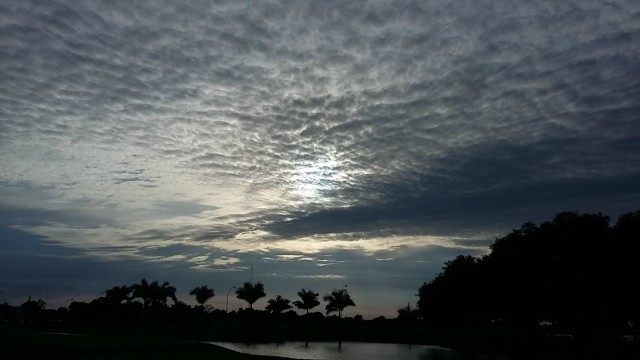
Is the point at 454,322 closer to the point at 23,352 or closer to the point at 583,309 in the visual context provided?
the point at 583,309

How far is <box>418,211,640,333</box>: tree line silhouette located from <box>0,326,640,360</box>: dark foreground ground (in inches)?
136

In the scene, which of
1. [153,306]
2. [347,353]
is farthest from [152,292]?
[347,353]

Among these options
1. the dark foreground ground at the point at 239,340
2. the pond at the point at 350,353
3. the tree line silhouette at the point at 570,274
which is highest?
the tree line silhouette at the point at 570,274

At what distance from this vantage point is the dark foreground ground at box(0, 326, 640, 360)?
44.9 m

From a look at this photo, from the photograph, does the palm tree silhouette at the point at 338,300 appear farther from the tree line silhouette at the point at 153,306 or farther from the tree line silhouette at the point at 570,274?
the tree line silhouette at the point at 570,274

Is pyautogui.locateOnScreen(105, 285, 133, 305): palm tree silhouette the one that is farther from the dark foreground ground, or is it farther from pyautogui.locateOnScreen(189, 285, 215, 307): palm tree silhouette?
the dark foreground ground

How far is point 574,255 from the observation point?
6975 cm

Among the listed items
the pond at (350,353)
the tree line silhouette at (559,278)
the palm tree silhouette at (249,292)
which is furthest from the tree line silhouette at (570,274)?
the palm tree silhouette at (249,292)

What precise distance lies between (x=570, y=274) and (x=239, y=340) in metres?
57.3

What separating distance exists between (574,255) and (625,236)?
766 cm

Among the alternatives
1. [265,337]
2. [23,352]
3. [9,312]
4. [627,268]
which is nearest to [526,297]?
[627,268]

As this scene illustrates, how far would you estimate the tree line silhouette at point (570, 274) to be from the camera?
63.0 meters

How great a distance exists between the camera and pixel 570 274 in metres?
67.9

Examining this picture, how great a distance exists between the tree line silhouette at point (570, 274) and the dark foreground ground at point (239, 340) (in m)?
3.45
